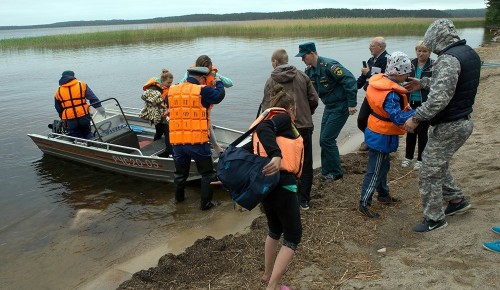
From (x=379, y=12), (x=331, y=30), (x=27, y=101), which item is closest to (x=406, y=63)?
(x=27, y=101)

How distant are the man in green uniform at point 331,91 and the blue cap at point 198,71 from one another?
3.95ft

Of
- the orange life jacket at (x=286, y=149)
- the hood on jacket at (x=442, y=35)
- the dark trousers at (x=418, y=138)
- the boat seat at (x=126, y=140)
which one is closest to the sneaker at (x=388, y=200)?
the dark trousers at (x=418, y=138)

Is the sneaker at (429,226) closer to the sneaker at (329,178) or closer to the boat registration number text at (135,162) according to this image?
the sneaker at (329,178)

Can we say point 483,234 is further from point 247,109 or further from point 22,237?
point 247,109

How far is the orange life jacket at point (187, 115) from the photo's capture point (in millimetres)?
5547

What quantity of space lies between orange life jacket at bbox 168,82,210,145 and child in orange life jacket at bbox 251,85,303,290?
2550 mm

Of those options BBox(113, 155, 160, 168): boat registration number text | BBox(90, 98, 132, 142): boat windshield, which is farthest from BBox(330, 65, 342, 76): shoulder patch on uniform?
BBox(90, 98, 132, 142): boat windshield

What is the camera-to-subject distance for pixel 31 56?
33.2 meters

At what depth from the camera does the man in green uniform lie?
17.8 ft

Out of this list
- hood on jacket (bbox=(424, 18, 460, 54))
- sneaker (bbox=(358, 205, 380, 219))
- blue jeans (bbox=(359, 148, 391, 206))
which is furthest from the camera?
sneaker (bbox=(358, 205, 380, 219))

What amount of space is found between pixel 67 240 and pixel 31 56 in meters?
32.2

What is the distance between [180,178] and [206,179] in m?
0.43

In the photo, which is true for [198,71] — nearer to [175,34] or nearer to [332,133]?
[332,133]

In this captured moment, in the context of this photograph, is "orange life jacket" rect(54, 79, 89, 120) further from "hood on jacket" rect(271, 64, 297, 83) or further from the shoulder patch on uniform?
the shoulder patch on uniform
